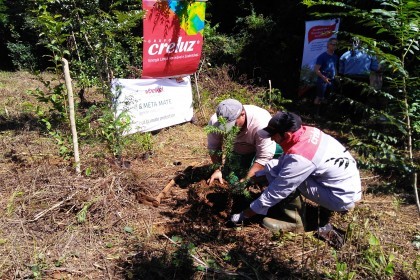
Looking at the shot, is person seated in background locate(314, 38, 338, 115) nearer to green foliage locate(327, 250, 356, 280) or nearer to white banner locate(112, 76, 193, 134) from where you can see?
white banner locate(112, 76, 193, 134)

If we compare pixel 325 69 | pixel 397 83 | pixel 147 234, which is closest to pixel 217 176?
pixel 147 234

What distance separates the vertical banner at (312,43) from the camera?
8375mm

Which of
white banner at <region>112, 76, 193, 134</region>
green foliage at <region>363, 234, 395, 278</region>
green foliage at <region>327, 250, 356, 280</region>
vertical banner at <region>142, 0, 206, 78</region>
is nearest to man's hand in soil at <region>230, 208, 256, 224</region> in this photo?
green foliage at <region>327, 250, 356, 280</region>

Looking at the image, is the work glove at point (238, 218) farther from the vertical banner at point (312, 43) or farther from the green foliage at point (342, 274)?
the vertical banner at point (312, 43)

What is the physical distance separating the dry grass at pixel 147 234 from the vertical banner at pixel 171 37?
192 cm

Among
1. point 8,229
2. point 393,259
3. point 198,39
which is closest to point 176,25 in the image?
point 198,39

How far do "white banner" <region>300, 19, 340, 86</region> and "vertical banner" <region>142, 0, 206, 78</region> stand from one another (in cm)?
336

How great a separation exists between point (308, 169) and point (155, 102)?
11.9 ft

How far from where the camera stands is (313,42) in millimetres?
8539

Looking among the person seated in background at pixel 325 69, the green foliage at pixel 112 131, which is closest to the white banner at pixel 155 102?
the green foliage at pixel 112 131

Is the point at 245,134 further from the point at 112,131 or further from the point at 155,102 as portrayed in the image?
the point at 155,102

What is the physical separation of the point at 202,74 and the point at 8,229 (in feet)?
19.8

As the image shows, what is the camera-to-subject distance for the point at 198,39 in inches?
248

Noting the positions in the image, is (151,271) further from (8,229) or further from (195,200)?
(8,229)
